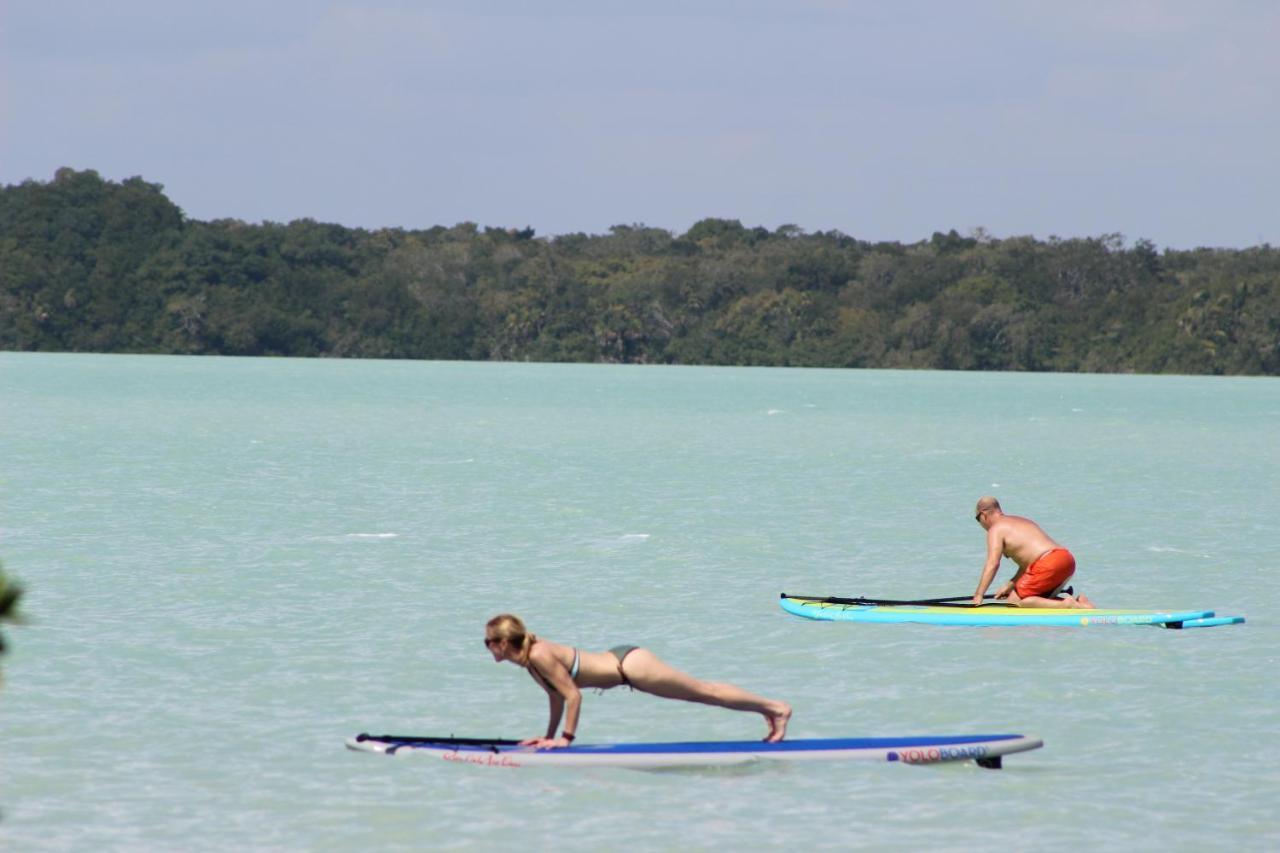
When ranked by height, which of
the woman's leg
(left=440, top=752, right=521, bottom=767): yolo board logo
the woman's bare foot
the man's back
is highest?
the man's back

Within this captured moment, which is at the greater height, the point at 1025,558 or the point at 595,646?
the point at 1025,558

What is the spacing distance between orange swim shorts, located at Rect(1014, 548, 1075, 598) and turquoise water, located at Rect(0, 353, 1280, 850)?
1.94ft

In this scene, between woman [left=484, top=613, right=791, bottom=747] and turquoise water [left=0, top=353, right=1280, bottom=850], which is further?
turquoise water [left=0, top=353, right=1280, bottom=850]

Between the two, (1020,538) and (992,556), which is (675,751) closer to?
(992,556)

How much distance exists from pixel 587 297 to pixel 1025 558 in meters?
142

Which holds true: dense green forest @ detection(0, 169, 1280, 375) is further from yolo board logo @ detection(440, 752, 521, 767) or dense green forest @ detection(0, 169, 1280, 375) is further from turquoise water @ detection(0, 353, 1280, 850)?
yolo board logo @ detection(440, 752, 521, 767)

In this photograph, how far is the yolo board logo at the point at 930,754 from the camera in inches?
533

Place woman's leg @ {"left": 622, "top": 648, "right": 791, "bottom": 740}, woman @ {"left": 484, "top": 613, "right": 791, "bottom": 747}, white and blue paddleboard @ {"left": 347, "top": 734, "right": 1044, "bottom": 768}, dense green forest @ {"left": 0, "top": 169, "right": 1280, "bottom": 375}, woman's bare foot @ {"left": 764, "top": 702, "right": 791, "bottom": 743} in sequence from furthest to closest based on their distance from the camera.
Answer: dense green forest @ {"left": 0, "top": 169, "right": 1280, "bottom": 375}
woman's bare foot @ {"left": 764, "top": 702, "right": 791, "bottom": 743}
woman's leg @ {"left": 622, "top": 648, "right": 791, "bottom": 740}
white and blue paddleboard @ {"left": 347, "top": 734, "right": 1044, "bottom": 768}
woman @ {"left": 484, "top": 613, "right": 791, "bottom": 747}

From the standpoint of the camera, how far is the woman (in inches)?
505

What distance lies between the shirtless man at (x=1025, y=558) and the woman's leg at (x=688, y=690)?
20.6 feet

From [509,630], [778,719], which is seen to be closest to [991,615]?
[778,719]

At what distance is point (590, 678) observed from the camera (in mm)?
13336

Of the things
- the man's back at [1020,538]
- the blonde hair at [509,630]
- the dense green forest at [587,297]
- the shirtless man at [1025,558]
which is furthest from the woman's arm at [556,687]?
the dense green forest at [587,297]

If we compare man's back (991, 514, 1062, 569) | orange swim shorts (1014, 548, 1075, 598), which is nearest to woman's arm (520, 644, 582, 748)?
man's back (991, 514, 1062, 569)
